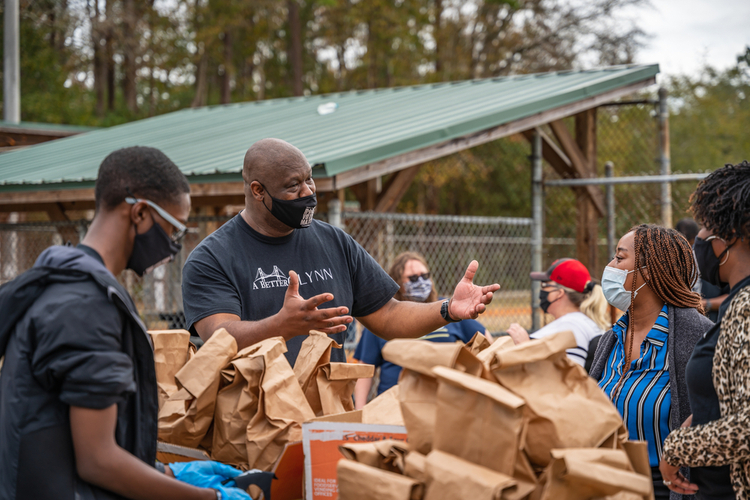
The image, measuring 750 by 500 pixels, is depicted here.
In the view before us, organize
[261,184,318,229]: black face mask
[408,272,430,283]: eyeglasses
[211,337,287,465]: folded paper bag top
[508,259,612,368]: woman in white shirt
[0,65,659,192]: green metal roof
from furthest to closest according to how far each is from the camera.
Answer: [0,65,659,192]: green metal roof < [408,272,430,283]: eyeglasses < [508,259,612,368]: woman in white shirt < [261,184,318,229]: black face mask < [211,337,287,465]: folded paper bag top

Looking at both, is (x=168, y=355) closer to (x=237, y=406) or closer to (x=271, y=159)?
(x=237, y=406)

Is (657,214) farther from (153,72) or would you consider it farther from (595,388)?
(153,72)

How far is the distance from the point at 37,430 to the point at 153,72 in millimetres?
30116

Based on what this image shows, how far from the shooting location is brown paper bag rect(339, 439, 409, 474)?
183 centimetres

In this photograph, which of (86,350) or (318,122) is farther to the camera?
(318,122)

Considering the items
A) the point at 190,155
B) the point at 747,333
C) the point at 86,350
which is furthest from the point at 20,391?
the point at 190,155

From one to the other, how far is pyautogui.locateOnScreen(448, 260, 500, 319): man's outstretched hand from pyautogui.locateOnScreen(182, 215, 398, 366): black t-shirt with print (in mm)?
544

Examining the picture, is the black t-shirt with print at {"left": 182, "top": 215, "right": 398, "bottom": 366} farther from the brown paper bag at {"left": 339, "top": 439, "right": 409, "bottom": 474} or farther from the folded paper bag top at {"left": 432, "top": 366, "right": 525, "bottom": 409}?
the folded paper bag top at {"left": 432, "top": 366, "right": 525, "bottom": 409}

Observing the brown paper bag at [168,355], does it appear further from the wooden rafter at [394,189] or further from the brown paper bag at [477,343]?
the wooden rafter at [394,189]

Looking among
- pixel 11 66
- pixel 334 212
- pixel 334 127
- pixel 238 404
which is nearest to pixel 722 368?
pixel 238 404

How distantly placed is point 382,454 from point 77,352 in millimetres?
826

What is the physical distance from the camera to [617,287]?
3.38 meters

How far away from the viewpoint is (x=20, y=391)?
1703 mm

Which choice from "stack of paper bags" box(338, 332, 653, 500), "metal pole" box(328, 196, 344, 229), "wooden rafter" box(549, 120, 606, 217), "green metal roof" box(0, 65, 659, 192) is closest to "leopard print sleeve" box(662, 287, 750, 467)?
"stack of paper bags" box(338, 332, 653, 500)
